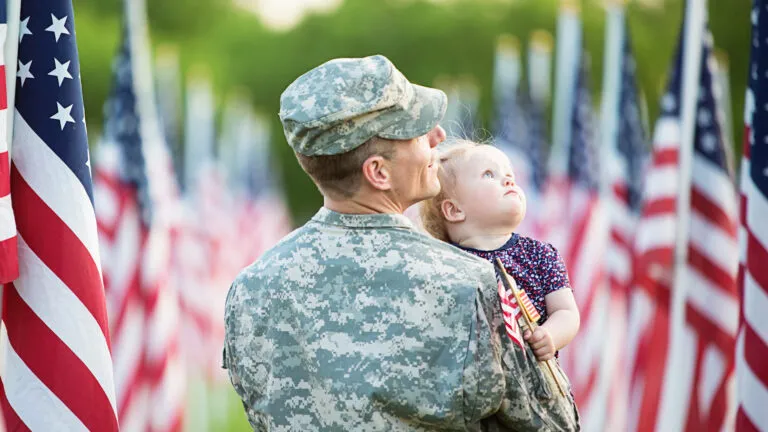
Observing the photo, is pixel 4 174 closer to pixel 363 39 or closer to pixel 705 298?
pixel 705 298

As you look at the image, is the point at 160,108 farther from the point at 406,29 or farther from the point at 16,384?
the point at 406,29

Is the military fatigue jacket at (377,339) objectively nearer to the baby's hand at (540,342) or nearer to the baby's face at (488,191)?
the baby's hand at (540,342)

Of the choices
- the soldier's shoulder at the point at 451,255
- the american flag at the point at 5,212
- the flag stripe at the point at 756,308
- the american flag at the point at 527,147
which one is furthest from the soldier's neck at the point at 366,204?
the american flag at the point at 527,147

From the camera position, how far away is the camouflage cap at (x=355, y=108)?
356 centimetres

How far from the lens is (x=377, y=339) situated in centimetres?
350

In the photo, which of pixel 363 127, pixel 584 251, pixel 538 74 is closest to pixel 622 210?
pixel 584 251

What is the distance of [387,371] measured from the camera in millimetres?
3457

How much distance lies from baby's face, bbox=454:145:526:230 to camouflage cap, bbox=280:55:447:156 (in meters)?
0.49

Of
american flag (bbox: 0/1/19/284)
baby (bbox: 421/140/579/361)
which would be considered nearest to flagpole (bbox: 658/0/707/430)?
baby (bbox: 421/140/579/361)

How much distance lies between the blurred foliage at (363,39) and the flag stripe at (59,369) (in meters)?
44.3

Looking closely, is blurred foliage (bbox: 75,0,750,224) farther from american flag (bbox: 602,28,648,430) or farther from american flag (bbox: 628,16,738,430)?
american flag (bbox: 628,16,738,430)

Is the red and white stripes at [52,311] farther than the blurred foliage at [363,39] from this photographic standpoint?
No

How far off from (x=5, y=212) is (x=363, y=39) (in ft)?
199

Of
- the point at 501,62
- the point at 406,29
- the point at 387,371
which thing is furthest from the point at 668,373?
the point at 406,29
